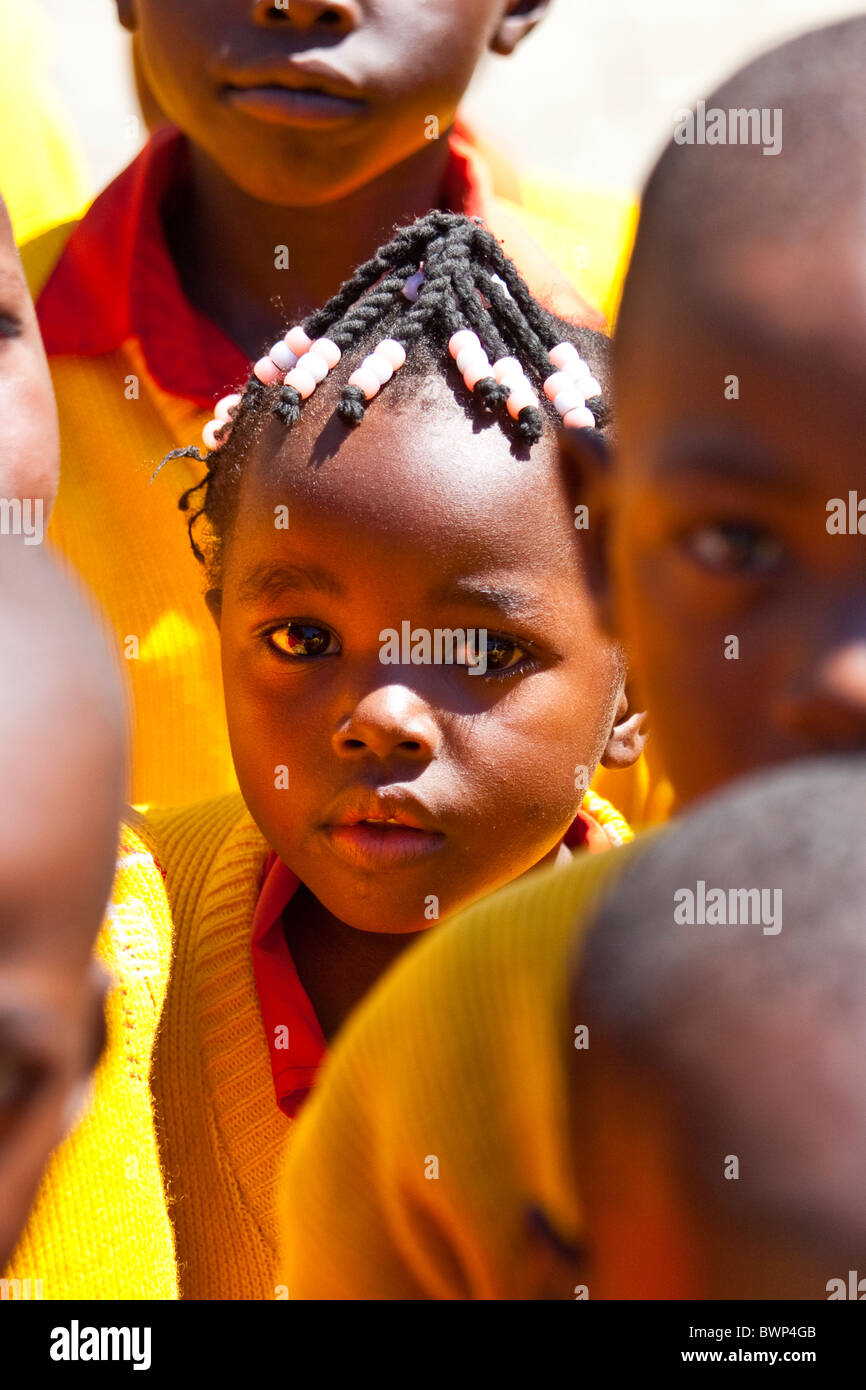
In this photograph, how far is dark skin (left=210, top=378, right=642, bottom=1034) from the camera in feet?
5.78

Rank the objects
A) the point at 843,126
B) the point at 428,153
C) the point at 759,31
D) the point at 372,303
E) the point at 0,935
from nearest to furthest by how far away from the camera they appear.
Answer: the point at 0,935, the point at 843,126, the point at 372,303, the point at 428,153, the point at 759,31

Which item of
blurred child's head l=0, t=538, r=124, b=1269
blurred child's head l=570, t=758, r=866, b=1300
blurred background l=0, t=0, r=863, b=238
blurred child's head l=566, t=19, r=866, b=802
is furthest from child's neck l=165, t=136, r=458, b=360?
blurred background l=0, t=0, r=863, b=238

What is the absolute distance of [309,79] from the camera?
2293 mm

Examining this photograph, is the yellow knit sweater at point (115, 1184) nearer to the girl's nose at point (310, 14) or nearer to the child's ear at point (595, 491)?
the child's ear at point (595, 491)

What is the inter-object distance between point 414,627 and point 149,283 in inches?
41.7

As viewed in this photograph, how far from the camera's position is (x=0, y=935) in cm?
89

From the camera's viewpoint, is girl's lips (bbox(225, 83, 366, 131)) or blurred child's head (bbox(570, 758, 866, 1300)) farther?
girl's lips (bbox(225, 83, 366, 131))

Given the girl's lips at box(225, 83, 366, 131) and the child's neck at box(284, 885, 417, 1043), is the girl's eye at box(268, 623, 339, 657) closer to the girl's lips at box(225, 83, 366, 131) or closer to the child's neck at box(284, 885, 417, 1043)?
the child's neck at box(284, 885, 417, 1043)

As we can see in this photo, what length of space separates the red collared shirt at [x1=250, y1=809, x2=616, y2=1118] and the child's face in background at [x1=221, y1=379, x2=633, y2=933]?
9 cm

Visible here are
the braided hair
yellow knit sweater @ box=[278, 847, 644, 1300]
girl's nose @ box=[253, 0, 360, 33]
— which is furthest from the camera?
girl's nose @ box=[253, 0, 360, 33]

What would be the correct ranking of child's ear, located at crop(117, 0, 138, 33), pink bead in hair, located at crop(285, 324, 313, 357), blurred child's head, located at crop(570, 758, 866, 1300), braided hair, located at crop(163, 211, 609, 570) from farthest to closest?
1. child's ear, located at crop(117, 0, 138, 33)
2. pink bead in hair, located at crop(285, 324, 313, 357)
3. braided hair, located at crop(163, 211, 609, 570)
4. blurred child's head, located at crop(570, 758, 866, 1300)
